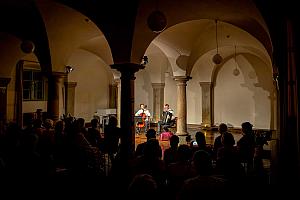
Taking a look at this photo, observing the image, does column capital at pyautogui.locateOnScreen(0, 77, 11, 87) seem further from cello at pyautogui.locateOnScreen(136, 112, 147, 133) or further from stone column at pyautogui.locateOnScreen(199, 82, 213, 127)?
stone column at pyautogui.locateOnScreen(199, 82, 213, 127)

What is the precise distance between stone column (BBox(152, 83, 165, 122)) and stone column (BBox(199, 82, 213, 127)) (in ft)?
8.68

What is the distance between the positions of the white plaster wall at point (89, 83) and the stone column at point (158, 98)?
3180 mm

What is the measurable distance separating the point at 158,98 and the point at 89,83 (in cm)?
434

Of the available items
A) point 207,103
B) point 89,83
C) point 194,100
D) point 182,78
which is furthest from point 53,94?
point 194,100

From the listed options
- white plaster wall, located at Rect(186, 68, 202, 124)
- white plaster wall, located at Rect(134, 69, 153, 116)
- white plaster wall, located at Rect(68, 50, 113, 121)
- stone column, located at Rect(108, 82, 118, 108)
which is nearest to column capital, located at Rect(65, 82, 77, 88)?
white plaster wall, located at Rect(68, 50, 113, 121)

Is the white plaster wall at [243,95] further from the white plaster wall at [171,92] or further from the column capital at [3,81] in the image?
the column capital at [3,81]

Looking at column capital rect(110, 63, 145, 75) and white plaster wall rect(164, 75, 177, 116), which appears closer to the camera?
column capital rect(110, 63, 145, 75)

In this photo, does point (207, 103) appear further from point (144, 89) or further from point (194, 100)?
point (144, 89)

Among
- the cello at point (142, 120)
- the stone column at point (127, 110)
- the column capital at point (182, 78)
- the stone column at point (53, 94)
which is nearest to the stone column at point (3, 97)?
the stone column at point (53, 94)

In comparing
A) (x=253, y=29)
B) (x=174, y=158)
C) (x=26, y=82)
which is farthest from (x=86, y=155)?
(x=26, y=82)

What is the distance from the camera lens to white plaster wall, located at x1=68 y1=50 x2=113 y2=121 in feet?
55.1

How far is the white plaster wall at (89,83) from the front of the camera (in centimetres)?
1678

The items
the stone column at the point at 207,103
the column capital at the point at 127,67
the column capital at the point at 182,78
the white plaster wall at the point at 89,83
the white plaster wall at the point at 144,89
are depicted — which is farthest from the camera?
the white plaster wall at the point at 144,89

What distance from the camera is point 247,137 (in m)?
5.86
